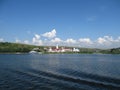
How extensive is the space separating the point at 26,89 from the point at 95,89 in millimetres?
10736

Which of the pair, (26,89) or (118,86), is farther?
(118,86)

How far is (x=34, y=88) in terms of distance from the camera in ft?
98.2

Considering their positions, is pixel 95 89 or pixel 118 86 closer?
pixel 95 89

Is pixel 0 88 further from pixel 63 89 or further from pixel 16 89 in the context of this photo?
pixel 63 89

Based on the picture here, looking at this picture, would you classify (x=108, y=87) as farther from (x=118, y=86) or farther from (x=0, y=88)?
(x=0, y=88)

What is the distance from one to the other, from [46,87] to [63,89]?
314 centimetres

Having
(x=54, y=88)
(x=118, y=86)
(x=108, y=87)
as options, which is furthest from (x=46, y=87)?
(x=118, y=86)

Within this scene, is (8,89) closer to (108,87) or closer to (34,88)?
(34,88)

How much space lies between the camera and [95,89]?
95.6 feet

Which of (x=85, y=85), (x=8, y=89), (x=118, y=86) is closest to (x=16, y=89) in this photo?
(x=8, y=89)

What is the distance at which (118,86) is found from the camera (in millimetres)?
31375

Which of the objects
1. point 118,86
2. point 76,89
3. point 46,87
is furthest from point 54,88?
point 118,86

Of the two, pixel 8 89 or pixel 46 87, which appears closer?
pixel 8 89

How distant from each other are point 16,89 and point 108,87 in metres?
14.7
